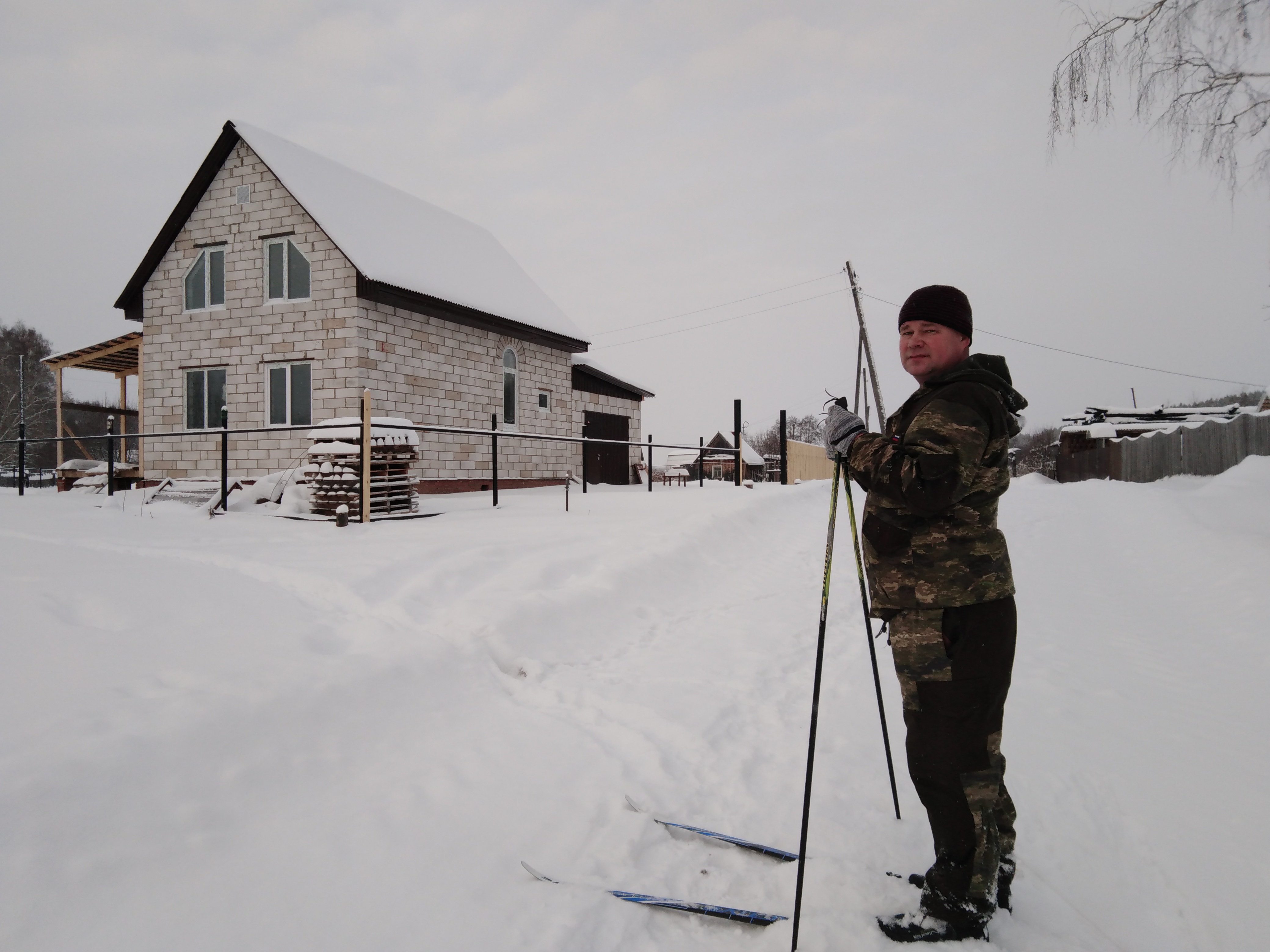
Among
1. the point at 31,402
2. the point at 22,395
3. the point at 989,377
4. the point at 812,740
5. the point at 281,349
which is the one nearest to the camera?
the point at 989,377

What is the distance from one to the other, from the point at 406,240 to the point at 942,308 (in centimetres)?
1494

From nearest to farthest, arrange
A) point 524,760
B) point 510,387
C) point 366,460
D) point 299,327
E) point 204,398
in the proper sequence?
point 524,760 → point 366,460 → point 299,327 → point 204,398 → point 510,387

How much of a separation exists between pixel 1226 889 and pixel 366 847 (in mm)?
2862

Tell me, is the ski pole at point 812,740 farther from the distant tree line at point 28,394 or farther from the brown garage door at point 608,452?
the distant tree line at point 28,394

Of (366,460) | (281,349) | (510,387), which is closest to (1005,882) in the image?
(366,460)

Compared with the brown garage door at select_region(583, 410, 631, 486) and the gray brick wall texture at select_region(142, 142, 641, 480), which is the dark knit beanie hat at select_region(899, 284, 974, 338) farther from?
the brown garage door at select_region(583, 410, 631, 486)

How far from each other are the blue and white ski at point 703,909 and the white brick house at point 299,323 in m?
11.5

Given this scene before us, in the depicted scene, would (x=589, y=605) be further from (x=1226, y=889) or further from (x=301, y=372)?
(x=301, y=372)

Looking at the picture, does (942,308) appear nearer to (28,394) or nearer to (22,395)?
(22,395)

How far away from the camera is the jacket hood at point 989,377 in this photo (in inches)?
77.8

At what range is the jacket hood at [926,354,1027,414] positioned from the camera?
77.8 inches

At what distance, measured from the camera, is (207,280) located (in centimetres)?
1380

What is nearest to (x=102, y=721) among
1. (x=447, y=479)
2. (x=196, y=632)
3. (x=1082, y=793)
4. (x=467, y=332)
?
(x=196, y=632)

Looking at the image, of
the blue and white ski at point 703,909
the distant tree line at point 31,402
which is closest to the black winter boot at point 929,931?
the blue and white ski at point 703,909
